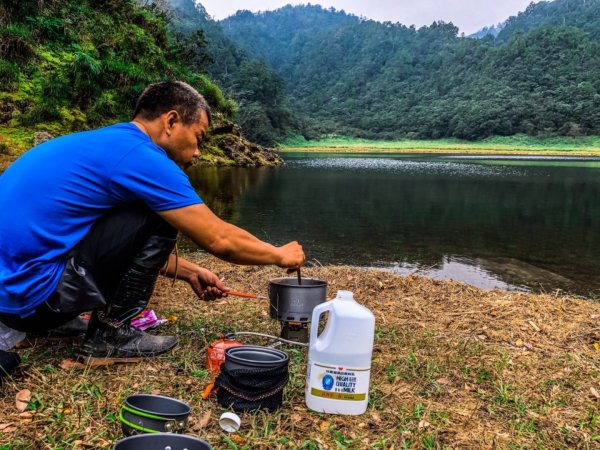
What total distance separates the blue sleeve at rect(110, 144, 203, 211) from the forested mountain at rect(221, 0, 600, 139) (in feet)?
349

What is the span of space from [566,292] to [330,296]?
14.2ft

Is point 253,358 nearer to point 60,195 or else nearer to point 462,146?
point 60,195

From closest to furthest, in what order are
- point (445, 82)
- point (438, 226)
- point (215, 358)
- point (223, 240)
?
point (223, 240) < point (215, 358) < point (438, 226) < point (445, 82)

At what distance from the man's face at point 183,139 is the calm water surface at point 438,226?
627 centimetres

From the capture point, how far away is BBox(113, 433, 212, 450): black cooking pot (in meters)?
2.05

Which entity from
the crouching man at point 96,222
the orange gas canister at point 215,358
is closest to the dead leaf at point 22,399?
the crouching man at point 96,222

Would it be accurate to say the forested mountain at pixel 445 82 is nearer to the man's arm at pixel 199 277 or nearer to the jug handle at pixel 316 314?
the man's arm at pixel 199 277

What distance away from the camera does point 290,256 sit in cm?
303

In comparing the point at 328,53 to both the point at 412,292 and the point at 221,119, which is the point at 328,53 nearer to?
the point at 221,119

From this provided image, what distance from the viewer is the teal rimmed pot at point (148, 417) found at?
2.25m

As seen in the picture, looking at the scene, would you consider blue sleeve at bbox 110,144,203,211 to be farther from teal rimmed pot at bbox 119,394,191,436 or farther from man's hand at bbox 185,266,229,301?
man's hand at bbox 185,266,229,301

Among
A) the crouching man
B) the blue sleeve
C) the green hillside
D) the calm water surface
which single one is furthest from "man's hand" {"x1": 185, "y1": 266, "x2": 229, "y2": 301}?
the green hillside

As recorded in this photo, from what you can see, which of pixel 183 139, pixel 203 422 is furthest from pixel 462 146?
pixel 203 422

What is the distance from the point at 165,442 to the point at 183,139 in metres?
1.69
